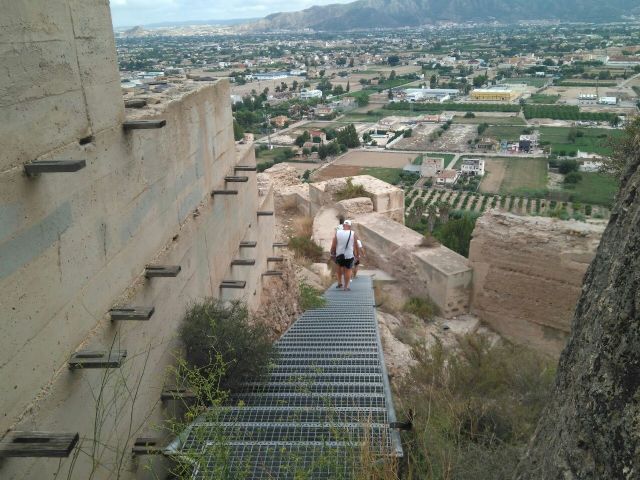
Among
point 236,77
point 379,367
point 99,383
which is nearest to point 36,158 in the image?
point 99,383

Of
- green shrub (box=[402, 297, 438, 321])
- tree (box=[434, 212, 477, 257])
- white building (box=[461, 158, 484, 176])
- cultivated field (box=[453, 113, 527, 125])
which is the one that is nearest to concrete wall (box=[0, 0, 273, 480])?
green shrub (box=[402, 297, 438, 321])

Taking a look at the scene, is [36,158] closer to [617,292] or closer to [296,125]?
[617,292]

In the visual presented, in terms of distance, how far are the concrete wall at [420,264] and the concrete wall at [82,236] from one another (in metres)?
5.31

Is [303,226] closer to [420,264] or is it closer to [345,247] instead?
[420,264]

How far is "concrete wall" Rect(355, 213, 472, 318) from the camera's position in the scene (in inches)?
357

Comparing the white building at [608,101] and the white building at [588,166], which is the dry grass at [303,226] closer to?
the white building at [588,166]

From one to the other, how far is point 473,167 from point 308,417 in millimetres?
53599

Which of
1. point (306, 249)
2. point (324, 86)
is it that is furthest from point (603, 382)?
point (324, 86)

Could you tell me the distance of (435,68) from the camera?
12206cm

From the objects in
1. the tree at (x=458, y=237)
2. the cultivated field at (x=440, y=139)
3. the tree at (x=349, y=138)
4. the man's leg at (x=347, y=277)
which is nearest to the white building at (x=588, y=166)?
the cultivated field at (x=440, y=139)

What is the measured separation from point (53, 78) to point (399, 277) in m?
8.09

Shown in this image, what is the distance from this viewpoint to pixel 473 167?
2143 inches

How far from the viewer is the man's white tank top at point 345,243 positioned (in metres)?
7.88

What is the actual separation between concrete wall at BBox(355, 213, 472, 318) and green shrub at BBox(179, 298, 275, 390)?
5.12 m
